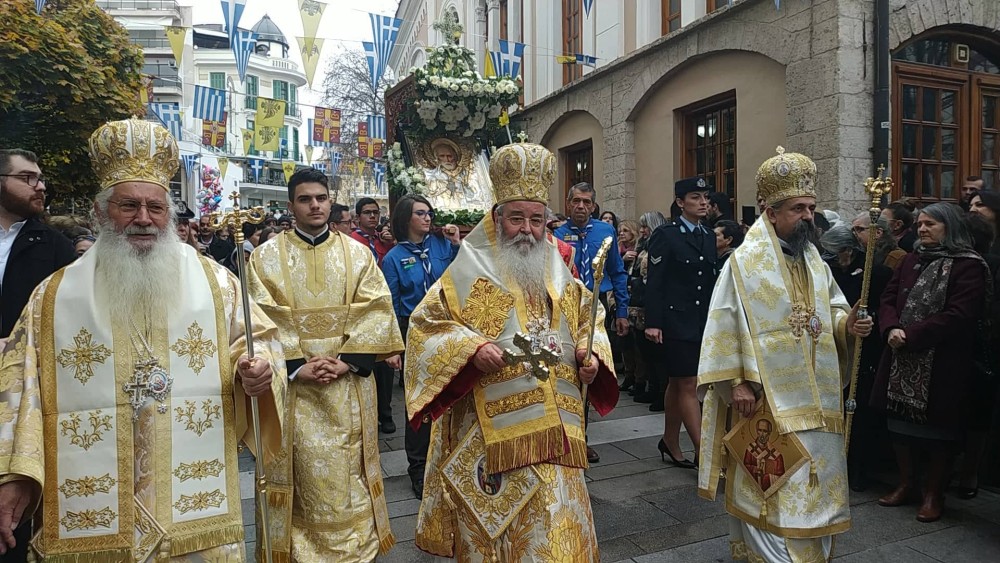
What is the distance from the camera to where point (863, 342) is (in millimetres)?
5000

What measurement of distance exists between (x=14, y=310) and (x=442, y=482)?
2.35m

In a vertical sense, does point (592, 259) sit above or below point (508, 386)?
above

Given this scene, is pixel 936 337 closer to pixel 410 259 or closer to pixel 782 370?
pixel 782 370

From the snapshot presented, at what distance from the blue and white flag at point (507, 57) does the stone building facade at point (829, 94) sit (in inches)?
109

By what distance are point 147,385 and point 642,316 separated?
5.46 m

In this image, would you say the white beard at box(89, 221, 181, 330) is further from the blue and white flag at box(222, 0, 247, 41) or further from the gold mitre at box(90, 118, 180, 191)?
the blue and white flag at box(222, 0, 247, 41)

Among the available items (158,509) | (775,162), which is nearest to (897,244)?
(775,162)

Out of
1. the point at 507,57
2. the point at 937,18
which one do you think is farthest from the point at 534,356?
the point at 507,57

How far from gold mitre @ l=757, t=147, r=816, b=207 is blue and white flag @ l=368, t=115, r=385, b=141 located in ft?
59.7

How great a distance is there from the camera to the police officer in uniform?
5.21 metres

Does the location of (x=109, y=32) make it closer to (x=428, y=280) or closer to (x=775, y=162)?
(x=428, y=280)

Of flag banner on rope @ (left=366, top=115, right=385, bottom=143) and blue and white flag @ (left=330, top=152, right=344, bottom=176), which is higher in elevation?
blue and white flag @ (left=330, top=152, right=344, bottom=176)

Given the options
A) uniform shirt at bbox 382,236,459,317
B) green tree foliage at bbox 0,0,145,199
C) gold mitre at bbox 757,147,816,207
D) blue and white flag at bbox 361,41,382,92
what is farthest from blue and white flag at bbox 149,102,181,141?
gold mitre at bbox 757,147,816,207

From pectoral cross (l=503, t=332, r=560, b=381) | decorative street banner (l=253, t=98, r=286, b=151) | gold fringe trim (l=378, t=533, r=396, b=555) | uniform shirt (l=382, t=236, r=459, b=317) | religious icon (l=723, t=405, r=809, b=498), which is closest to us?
pectoral cross (l=503, t=332, r=560, b=381)
